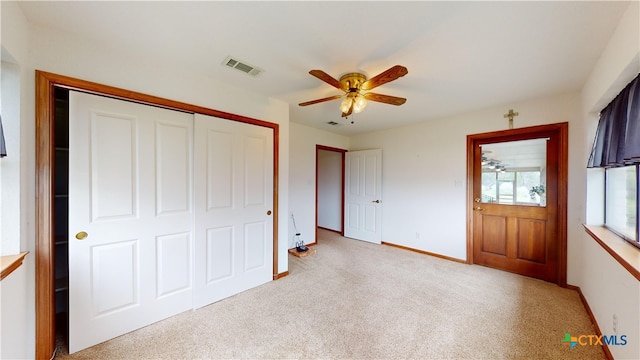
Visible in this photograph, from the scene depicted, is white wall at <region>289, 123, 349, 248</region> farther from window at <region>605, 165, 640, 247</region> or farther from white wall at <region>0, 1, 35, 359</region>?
window at <region>605, 165, 640, 247</region>

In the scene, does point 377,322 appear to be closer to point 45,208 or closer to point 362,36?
point 362,36

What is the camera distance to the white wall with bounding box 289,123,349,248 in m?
4.19

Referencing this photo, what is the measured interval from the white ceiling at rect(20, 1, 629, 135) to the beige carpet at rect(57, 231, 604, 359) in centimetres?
224

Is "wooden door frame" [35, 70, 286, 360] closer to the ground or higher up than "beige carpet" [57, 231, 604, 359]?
higher up

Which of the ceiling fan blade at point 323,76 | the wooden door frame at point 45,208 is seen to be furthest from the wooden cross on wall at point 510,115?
the wooden door frame at point 45,208

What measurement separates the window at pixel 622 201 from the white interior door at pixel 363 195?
110 inches

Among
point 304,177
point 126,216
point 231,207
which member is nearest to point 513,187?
point 304,177

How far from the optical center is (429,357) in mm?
1658

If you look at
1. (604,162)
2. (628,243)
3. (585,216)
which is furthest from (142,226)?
(585,216)

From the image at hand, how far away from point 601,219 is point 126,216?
4375 millimetres

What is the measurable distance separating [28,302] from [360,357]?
2208mm

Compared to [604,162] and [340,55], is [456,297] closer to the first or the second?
[604,162]

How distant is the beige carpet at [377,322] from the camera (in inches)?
67.4

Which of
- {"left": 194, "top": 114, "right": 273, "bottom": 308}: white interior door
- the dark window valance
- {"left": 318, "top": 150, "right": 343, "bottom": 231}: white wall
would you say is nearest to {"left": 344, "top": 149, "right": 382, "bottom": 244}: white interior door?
{"left": 318, "top": 150, "right": 343, "bottom": 231}: white wall
